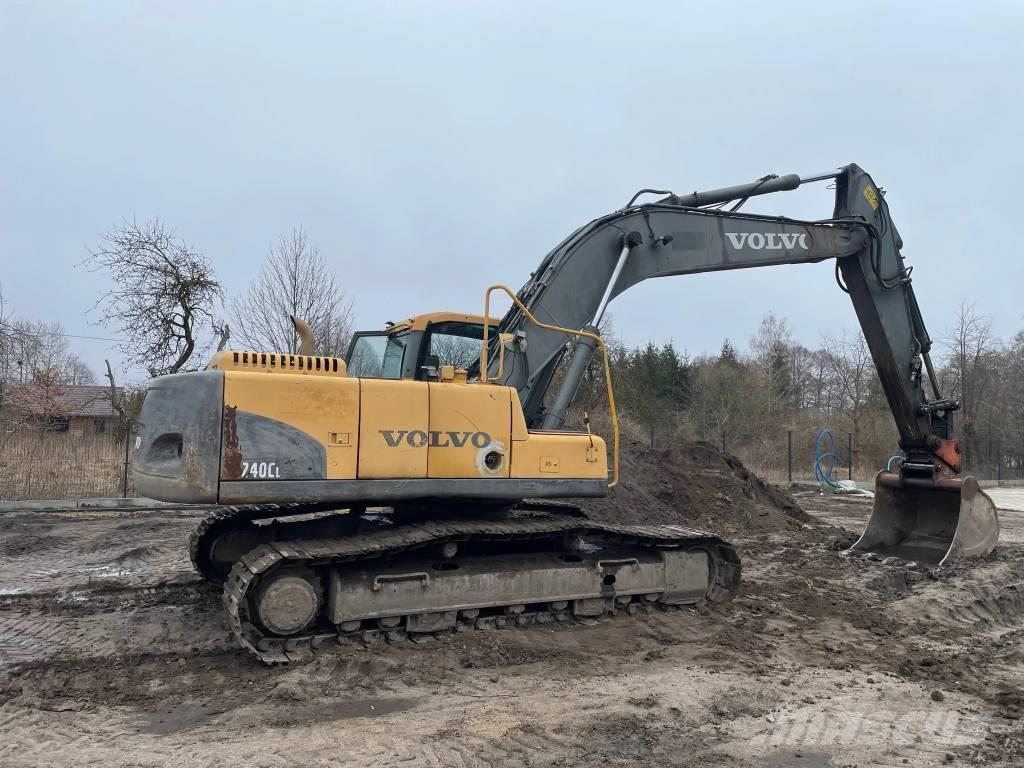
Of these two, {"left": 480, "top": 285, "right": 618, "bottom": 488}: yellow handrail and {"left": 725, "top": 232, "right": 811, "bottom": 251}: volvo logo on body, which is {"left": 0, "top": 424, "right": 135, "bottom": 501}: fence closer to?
{"left": 480, "top": 285, "right": 618, "bottom": 488}: yellow handrail

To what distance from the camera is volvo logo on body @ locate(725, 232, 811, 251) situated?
8.03 m

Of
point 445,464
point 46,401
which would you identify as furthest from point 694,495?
point 46,401

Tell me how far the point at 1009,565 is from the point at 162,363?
18.5 m

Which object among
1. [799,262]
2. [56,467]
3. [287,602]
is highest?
[799,262]

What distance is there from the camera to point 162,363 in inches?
770

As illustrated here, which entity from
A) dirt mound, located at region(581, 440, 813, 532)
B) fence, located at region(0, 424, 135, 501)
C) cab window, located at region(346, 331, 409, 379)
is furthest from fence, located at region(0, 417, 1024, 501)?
cab window, located at region(346, 331, 409, 379)

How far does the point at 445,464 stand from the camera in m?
5.64

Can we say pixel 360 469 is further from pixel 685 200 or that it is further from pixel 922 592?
pixel 922 592

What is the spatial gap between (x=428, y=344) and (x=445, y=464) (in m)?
1.36

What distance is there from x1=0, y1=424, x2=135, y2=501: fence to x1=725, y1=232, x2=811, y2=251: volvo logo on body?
13.7 meters

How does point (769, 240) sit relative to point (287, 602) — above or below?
above

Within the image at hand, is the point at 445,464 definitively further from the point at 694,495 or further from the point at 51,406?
the point at 51,406

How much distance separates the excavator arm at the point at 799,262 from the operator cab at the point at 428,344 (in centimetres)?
31

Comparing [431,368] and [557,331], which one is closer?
[431,368]
